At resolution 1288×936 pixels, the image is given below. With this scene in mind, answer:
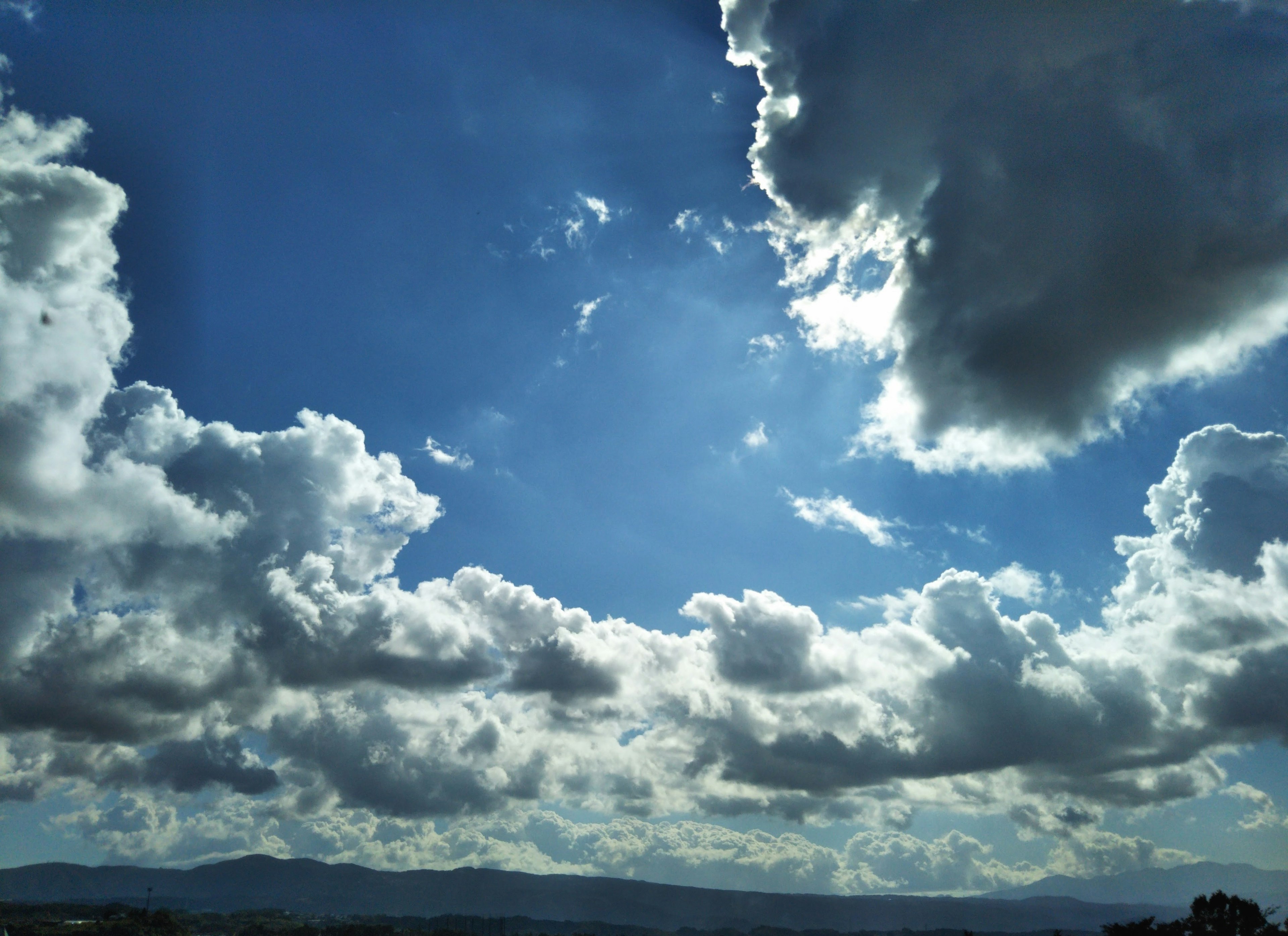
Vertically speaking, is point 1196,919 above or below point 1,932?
above

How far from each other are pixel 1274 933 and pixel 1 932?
266679mm

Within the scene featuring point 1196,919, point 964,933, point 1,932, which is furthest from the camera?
point 1,932

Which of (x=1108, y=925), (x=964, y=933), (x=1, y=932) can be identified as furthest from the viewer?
(x=1, y=932)

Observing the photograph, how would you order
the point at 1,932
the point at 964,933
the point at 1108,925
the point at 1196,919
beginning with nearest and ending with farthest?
the point at 1196,919
the point at 964,933
the point at 1108,925
the point at 1,932

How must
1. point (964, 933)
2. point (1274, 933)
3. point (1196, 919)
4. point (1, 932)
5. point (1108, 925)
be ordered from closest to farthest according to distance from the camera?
point (1274, 933)
point (1196, 919)
point (964, 933)
point (1108, 925)
point (1, 932)

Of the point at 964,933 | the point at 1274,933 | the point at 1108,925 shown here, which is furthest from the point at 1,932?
the point at 1274,933

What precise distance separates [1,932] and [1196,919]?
260601 mm

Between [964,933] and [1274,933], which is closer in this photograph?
[1274,933]

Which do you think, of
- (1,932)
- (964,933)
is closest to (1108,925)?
(964,933)

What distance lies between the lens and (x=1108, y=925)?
317 feet

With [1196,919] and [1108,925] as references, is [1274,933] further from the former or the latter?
[1108,925]

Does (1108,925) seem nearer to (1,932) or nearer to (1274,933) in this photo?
(1274,933)

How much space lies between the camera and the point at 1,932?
186875mm

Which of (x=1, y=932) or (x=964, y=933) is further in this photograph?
(x=1, y=932)
